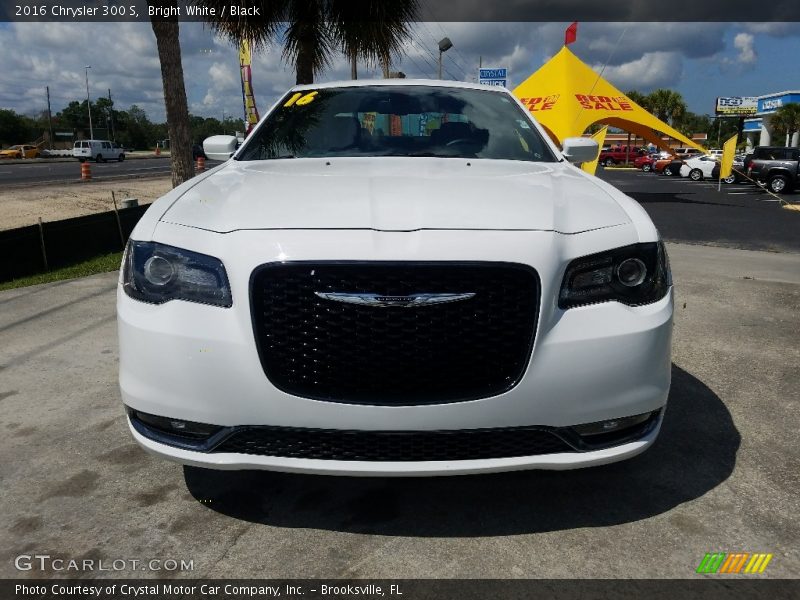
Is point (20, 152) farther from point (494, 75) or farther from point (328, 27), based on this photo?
point (328, 27)

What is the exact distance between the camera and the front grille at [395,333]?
1979 mm

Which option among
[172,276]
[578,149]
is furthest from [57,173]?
[172,276]

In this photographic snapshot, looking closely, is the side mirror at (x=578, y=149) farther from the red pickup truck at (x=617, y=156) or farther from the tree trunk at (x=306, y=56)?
the red pickup truck at (x=617, y=156)

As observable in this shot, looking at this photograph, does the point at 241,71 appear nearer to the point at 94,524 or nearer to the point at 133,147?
the point at 94,524

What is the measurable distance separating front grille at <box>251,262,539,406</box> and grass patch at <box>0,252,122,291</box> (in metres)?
5.78

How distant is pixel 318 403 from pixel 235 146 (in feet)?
7.53

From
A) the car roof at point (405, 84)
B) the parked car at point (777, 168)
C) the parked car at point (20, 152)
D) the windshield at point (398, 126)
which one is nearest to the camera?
the windshield at point (398, 126)

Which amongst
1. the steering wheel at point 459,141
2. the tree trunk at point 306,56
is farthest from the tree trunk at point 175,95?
the steering wheel at point 459,141

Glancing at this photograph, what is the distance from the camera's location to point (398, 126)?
3.66 metres

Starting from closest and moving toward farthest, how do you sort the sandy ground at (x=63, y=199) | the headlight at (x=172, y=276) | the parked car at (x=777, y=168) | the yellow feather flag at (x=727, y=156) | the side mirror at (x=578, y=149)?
the headlight at (x=172, y=276), the side mirror at (x=578, y=149), the sandy ground at (x=63, y=199), the yellow feather flag at (x=727, y=156), the parked car at (x=777, y=168)

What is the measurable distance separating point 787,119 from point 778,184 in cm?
4311

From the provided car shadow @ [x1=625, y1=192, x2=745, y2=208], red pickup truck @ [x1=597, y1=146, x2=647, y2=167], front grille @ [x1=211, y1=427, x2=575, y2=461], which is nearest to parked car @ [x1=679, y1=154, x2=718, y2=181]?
car shadow @ [x1=625, y1=192, x2=745, y2=208]

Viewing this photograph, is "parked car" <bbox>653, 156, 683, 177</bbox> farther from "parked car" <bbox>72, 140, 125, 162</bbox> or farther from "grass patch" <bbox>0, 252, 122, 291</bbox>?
"parked car" <bbox>72, 140, 125, 162</bbox>

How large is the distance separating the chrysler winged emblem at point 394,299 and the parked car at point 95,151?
170 ft
